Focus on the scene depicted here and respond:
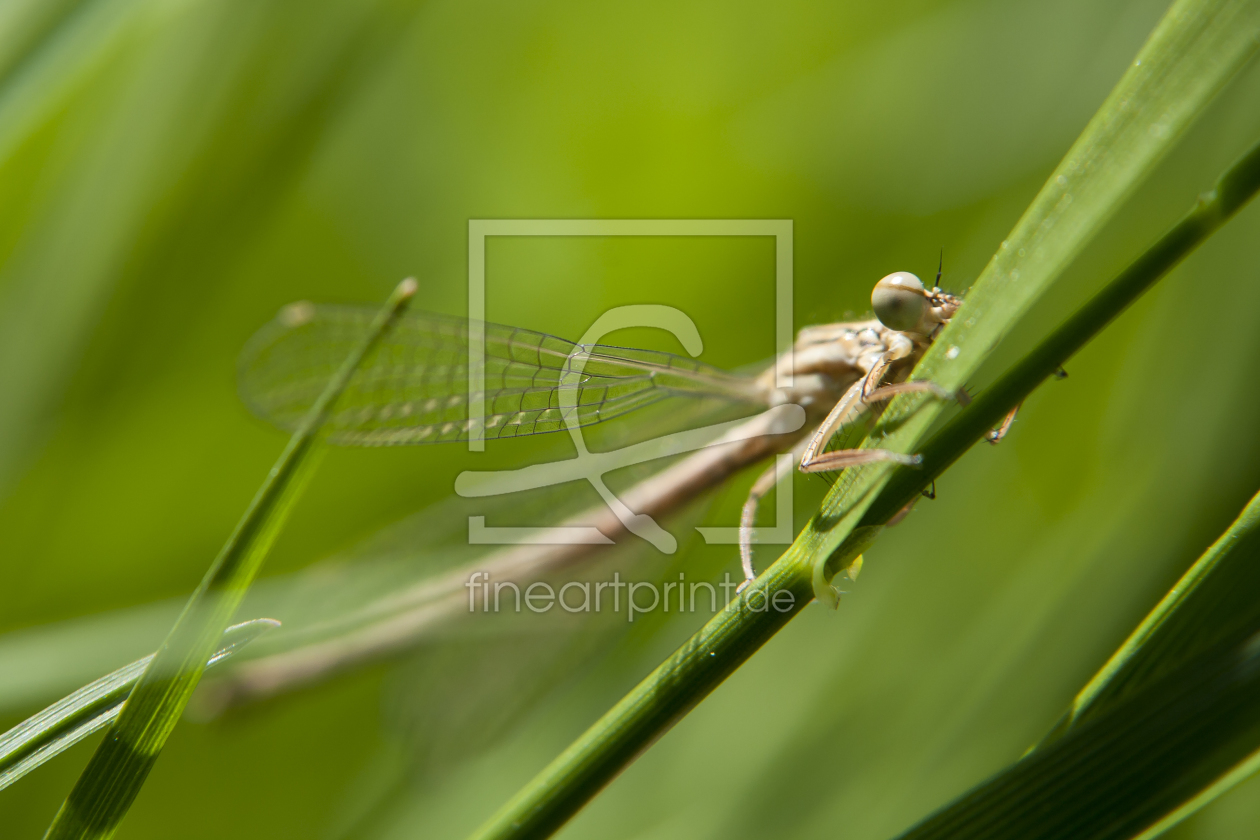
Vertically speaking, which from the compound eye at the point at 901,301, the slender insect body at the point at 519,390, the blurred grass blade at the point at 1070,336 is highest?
the compound eye at the point at 901,301

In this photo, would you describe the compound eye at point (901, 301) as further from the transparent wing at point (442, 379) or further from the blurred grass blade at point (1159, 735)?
the blurred grass blade at point (1159, 735)

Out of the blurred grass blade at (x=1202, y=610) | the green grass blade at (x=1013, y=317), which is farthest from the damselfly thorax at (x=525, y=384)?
the blurred grass blade at (x=1202, y=610)

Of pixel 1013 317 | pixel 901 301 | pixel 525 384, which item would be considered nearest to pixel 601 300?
pixel 525 384

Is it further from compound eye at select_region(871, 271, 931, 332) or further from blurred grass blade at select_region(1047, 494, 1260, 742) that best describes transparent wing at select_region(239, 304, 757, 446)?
blurred grass blade at select_region(1047, 494, 1260, 742)

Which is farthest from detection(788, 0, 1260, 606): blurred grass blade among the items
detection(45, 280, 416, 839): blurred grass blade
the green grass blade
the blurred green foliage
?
the blurred green foliage

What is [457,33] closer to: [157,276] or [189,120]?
[189,120]

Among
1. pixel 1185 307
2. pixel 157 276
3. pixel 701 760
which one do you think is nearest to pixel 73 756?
pixel 157 276
